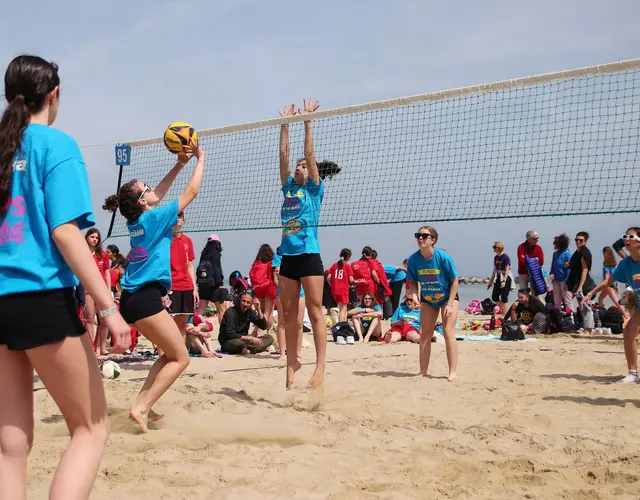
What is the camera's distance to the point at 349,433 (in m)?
4.56

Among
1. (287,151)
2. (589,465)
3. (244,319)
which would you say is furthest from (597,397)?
(244,319)

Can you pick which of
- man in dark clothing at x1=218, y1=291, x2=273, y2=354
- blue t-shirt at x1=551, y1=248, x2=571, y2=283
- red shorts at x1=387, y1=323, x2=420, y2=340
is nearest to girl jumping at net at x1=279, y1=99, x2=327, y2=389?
man in dark clothing at x1=218, y1=291, x2=273, y2=354

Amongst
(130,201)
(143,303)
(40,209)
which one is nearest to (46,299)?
(40,209)

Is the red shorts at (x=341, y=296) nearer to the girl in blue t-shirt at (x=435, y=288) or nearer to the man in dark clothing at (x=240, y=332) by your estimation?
the man in dark clothing at (x=240, y=332)

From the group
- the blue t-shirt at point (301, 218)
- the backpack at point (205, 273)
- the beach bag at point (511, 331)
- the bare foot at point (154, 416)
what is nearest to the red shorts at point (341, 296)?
the backpack at point (205, 273)

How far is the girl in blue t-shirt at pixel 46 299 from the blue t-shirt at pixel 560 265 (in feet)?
36.6

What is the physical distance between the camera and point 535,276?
13.0 m

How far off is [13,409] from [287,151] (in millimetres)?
4151

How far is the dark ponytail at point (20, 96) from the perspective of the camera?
2260 millimetres

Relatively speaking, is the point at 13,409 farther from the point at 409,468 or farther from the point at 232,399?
the point at 232,399

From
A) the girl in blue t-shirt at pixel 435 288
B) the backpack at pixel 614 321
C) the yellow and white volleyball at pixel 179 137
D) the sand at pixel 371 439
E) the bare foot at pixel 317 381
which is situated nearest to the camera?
the sand at pixel 371 439

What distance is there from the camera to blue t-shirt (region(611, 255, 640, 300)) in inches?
256

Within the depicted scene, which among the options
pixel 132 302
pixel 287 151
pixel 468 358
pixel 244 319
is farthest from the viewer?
pixel 244 319

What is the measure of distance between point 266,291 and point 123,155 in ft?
12.0
